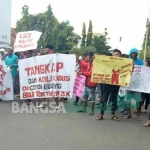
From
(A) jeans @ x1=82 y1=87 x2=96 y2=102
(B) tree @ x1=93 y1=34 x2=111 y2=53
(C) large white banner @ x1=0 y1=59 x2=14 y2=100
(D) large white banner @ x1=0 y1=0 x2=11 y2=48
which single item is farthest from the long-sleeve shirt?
(B) tree @ x1=93 y1=34 x2=111 y2=53

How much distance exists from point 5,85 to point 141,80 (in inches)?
149

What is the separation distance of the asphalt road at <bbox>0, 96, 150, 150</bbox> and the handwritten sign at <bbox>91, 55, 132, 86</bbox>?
904 mm

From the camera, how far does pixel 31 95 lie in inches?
304

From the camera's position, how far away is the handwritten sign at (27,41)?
810 centimetres

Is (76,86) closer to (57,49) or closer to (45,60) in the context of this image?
(45,60)

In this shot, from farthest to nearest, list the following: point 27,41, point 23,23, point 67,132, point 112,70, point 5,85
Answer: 1. point 23,23
2. point 5,85
3. point 27,41
4. point 112,70
5. point 67,132

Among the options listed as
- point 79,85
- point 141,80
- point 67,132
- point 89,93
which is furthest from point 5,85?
point 141,80

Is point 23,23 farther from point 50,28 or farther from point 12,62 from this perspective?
point 12,62

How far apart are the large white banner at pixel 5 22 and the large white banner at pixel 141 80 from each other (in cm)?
501

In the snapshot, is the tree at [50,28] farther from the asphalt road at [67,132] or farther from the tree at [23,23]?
the asphalt road at [67,132]

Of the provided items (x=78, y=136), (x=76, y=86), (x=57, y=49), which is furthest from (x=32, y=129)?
(x=57, y=49)

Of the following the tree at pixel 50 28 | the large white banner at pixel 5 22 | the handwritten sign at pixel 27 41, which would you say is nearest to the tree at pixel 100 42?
the tree at pixel 50 28

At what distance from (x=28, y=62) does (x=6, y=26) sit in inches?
129

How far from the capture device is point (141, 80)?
7188 millimetres
